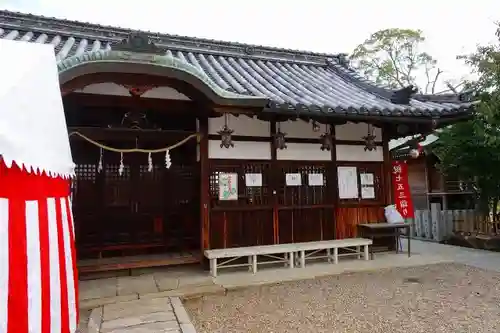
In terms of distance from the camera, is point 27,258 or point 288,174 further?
point 288,174

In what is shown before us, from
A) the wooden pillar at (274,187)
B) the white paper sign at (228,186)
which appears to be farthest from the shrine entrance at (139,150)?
the wooden pillar at (274,187)

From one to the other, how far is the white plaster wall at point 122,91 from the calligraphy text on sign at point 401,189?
524 centimetres

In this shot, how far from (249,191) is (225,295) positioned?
7.42 feet

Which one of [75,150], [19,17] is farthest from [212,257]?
[19,17]

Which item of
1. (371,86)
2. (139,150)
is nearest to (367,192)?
(371,86)

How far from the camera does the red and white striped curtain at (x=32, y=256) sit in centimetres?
183

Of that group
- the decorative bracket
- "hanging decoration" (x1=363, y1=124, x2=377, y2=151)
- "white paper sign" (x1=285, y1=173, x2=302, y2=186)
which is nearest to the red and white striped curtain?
the decorative bracket

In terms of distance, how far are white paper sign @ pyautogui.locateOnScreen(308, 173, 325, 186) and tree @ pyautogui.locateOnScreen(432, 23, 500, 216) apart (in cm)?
389

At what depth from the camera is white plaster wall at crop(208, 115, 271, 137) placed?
686cm

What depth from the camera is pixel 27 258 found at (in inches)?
81.7

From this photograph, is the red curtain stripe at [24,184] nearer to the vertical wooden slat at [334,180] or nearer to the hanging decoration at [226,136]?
the hanging decoration at [226,136]

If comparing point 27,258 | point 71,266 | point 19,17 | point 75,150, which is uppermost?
point 19,17

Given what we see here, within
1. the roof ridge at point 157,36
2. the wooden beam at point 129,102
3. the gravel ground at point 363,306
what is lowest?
the gravel ground at point 363,306

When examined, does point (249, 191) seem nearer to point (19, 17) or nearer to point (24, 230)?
point (24, 230)
